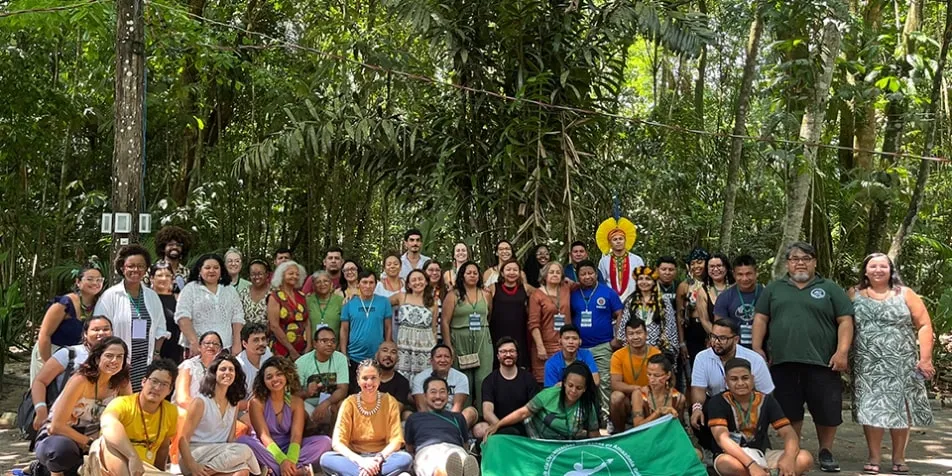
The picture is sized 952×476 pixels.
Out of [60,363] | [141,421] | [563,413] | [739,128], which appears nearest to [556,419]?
[563,413]

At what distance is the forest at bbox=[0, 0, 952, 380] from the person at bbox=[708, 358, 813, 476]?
8.53ft

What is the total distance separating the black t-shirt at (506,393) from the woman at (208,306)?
1817 mm

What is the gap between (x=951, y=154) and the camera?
11.4 meters

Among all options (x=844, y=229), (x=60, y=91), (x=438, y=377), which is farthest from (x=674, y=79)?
(x=438, y=377)

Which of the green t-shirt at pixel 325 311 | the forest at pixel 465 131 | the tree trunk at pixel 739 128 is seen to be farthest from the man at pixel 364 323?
the tree trunk at pixel 739 128

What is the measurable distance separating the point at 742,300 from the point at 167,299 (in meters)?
4.17

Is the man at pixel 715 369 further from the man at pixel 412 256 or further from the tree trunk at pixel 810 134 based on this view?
the tree trunk at pixel 810 134

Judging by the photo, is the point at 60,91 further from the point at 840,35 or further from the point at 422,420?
the point at 840,35

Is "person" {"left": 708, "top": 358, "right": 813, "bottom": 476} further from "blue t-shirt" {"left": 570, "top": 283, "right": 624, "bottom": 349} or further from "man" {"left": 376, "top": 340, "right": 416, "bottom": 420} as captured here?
"man" {"left": 376, "top": 340, "right": 416, "bottom": 420}

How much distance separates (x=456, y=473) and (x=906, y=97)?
690cm

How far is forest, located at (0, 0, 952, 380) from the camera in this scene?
9.01 metres

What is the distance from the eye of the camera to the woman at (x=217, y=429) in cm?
529

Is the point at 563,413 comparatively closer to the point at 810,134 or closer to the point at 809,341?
the point at 809,341

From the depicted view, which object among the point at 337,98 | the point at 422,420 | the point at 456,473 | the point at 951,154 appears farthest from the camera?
the point at 951,154
